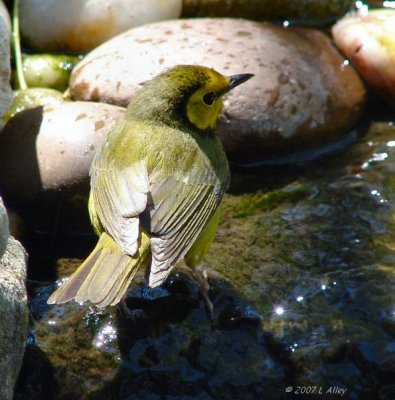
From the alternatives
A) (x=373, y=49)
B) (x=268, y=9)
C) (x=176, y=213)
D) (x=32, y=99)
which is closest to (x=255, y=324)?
(x=176, y=213)

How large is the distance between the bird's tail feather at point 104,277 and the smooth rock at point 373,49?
9.17 ft

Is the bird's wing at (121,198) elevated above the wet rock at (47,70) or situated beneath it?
elevated above

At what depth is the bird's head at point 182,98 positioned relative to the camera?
14.0 feet

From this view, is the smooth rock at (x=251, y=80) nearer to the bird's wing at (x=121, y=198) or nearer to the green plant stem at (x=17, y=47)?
the green plant stem at (x=17, y=47)

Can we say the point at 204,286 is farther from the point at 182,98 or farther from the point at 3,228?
the point at 3,228

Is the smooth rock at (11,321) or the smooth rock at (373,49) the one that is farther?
the smooth rock at (373,49)

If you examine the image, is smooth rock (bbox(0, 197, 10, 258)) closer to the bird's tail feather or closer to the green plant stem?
the bird's tail feather

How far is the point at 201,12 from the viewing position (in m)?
6.14

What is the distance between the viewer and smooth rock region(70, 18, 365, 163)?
17.1 feet

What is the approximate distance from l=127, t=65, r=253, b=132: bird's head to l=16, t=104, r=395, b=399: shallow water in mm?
727

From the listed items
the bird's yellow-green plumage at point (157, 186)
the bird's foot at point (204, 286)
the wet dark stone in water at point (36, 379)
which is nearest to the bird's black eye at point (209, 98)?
the bird's yellow-green plumage at point (157, 186)

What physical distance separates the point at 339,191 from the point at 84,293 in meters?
2.19

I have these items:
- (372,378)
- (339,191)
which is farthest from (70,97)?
(372,378)

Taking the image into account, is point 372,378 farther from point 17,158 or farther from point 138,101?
point 17,158
